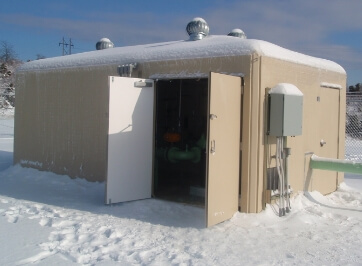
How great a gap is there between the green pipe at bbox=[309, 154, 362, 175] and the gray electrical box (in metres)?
1.43

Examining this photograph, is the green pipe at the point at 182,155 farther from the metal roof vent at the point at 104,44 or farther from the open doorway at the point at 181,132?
the metal roof vent at the point at 104,44

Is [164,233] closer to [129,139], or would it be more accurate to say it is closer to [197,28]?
[129,139]

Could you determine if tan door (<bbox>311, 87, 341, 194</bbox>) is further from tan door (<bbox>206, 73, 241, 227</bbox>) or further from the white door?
the white door

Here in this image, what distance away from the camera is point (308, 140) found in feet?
26.7

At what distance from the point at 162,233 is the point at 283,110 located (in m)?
2.72

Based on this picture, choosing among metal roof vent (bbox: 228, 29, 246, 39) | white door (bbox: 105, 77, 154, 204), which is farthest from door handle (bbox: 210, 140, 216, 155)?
metal roof vent (bbox: 228, 29, 246, 39)

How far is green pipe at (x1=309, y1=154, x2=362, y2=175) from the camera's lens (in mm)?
7691

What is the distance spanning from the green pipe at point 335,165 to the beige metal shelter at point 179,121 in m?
0.17

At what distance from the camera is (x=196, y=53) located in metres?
7.39

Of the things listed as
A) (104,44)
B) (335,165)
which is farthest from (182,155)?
(104,44)

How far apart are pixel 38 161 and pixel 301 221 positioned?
654 cm

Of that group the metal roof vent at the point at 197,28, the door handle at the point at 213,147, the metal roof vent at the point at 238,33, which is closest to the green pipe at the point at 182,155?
the metal roof vent at the point at 197,28

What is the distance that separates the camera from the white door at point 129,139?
23.6 feet

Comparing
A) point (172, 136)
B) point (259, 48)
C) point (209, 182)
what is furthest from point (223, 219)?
point (172, 136)
